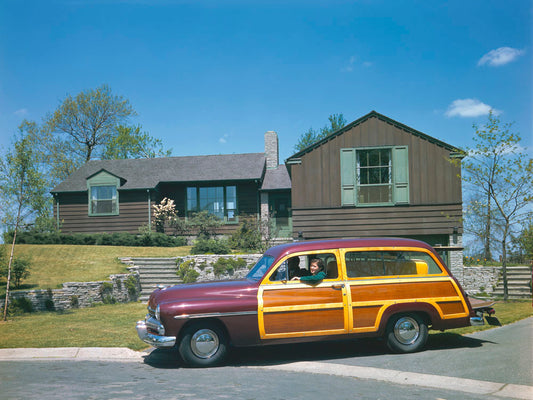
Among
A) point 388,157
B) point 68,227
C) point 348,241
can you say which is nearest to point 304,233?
point 388,157

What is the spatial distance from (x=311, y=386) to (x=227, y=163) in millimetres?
23340

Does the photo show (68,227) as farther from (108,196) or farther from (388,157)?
(388,157)

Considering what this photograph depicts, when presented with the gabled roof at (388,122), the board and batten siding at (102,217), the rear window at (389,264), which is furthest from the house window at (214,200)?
the rear window at (389,264)

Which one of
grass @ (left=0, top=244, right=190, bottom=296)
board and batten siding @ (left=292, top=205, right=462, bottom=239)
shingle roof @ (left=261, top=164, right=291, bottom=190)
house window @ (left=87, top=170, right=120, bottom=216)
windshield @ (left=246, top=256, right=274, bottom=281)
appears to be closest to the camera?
windshield @ (left=246, top=256, right=274, bottom=281)

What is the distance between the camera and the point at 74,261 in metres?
19.3

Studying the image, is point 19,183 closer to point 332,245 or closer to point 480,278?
point 332,245

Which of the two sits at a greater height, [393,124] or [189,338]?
[393,124]

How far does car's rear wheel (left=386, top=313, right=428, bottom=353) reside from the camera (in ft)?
26.4

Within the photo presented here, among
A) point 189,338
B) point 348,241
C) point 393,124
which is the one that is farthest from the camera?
point 393,124

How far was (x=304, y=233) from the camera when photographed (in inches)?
765

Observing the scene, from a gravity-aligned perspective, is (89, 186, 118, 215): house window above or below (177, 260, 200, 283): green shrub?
above

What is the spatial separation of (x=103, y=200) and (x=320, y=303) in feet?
72.6

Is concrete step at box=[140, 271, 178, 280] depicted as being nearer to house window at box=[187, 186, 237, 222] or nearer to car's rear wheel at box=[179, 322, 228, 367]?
house window at box=[187, 186, 237, 222]

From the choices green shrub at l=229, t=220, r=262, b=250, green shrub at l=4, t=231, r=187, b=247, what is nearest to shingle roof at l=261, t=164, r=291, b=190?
green shrub at l=229, t=220, r=262, b=250
